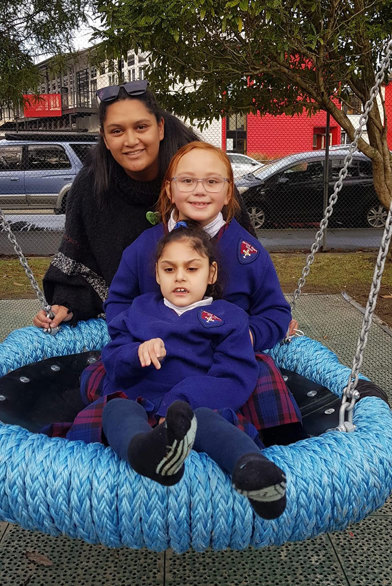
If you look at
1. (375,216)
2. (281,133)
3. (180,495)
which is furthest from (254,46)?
(281,133)

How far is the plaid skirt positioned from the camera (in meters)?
1.61

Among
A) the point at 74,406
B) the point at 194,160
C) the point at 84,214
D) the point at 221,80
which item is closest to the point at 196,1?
the point at 221,80

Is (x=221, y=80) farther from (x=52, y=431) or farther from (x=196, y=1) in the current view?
(x=52, y=431)

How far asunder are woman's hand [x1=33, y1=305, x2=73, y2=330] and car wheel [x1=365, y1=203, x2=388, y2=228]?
7.72 m

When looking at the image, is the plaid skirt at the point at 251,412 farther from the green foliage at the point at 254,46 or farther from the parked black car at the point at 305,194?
the parked black car at the point at 305,194

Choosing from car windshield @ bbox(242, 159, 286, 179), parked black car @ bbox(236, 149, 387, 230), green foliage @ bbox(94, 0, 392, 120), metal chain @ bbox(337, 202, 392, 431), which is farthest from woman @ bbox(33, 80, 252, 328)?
car windshield @ bbox(242, 159, 286, 179)

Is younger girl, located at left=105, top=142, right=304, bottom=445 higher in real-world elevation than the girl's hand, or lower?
higher

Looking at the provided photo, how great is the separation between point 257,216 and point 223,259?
24.7 ft

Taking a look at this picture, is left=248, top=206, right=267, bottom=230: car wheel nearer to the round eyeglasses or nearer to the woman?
the woman

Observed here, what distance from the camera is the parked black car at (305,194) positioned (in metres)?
9.13

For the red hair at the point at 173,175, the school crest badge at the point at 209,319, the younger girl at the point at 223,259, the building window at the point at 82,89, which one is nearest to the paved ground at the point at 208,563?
the younger girl at the point at 223,259

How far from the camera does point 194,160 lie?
188cm

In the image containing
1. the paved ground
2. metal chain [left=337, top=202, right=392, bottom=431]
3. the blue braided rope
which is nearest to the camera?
the blue braided rope

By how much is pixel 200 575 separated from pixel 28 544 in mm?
598
